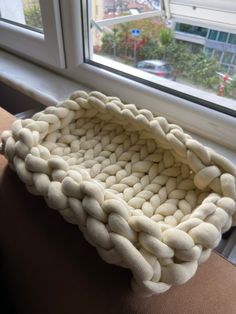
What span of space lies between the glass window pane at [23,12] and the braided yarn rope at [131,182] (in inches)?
19.0

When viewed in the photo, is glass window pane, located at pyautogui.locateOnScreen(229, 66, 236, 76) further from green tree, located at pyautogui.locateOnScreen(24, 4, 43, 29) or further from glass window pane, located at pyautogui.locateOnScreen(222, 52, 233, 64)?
Result: green tree, located at pyautogui.locateOnScreen(24, 4, 43, 29)

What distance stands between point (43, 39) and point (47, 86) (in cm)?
14

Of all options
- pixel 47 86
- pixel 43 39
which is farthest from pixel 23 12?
pixel 47 86

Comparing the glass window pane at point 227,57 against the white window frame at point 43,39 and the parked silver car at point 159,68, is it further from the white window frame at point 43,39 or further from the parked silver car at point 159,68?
the white window frame at point 43,39

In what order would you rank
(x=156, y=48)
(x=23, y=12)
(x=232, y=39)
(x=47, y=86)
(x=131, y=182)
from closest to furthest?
1. (x=131, y=182)
2. (x=232, y=39)
3. (x=156, y=48)
4. (x=47, y=86)
5. (x=23, y=12)

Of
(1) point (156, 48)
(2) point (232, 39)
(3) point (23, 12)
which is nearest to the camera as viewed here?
(2) point (232, 39)

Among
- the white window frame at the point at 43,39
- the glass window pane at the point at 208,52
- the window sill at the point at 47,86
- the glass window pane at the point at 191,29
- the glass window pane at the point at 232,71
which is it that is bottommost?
the window sill at the point at 47,86

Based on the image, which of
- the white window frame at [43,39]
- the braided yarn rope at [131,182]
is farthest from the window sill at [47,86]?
the braided yarn rope at [131,182]

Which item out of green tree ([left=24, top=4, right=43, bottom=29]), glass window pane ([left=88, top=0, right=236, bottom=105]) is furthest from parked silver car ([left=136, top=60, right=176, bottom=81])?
green tree ([left=24, top=4, right=43, bottom=29])

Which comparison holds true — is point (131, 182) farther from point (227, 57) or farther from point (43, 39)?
point (43, 39)

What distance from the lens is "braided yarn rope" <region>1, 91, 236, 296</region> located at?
264 mm

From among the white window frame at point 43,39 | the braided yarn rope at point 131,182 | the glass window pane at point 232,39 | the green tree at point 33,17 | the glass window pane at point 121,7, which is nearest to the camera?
the braided yarn rope at point 131,182

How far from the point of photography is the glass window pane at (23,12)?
2.65 feet

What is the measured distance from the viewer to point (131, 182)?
363 mm
